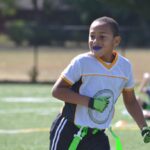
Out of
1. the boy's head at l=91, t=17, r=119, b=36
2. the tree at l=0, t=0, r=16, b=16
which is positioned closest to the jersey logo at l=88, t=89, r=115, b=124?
the boy's head at l=91, t=17, r=119, b=36

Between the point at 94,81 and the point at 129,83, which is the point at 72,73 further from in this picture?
the point at 129,83

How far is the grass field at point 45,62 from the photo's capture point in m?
27.1

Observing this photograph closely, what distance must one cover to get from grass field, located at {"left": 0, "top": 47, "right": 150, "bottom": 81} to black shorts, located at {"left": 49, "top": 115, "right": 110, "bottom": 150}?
62.0ft

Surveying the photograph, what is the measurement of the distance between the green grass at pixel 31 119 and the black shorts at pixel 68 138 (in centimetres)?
357

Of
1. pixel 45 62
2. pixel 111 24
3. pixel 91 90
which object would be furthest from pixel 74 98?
pixel 45 62

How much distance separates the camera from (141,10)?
124 feet

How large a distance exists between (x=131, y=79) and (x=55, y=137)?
0.81 meters

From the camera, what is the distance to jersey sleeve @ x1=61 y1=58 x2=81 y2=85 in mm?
5441

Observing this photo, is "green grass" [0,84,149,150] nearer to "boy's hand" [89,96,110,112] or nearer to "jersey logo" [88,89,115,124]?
"jersey logo" [88,89,115,124]

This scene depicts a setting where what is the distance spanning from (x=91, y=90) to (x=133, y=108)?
51cm

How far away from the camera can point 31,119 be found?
12477 mm

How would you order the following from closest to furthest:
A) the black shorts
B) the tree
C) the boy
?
the boy → the black shorts → the tree

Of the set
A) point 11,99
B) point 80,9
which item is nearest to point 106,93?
point 11,99

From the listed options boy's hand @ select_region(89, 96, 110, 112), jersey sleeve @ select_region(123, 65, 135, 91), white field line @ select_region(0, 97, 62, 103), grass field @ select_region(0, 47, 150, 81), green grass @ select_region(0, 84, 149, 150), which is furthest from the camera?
grass field @ select_region(0, 47, 150, 81)
